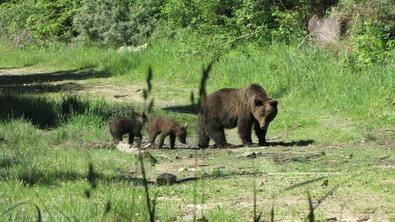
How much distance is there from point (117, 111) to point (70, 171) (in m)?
5.67

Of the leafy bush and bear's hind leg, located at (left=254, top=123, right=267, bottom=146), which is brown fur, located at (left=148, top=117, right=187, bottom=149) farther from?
the leafy bush

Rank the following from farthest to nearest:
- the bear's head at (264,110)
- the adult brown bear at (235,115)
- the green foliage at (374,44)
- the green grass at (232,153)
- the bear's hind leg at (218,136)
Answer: the green foliage at (374,44)
the bear's hind leg at (218,136)
the adult brown bear at (235,115)
the bear's head at (264,110)
the green grass at (232,153)

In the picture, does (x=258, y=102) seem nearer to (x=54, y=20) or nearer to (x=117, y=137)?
(x=117, y=137)

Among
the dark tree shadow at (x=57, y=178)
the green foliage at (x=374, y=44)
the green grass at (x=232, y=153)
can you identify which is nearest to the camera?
the green grass at (x=232, y=153)

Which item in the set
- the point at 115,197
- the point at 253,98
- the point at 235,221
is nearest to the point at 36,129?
the point at 253,98

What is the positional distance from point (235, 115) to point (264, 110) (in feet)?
1.93

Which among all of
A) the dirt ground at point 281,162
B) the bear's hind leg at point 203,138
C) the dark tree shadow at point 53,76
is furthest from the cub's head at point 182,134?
the dark tree shadow at point 53,76

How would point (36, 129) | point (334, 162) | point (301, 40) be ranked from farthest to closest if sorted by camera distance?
point (301, 40)
point (36, 129)
point (334, 162)

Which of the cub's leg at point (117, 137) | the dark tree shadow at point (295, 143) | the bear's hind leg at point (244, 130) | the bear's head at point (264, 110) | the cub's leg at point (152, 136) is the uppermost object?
the bear's head at point (264, 110)

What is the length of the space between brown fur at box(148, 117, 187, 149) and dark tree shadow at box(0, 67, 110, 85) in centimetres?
1086

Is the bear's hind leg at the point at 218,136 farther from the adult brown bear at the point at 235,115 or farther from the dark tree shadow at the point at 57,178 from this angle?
the dark tree shadow at the point at 57,178

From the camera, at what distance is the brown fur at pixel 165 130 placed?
480 inches

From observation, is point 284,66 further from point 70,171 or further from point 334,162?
point 70,171

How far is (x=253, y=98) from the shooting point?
Result: 11.8 meters
